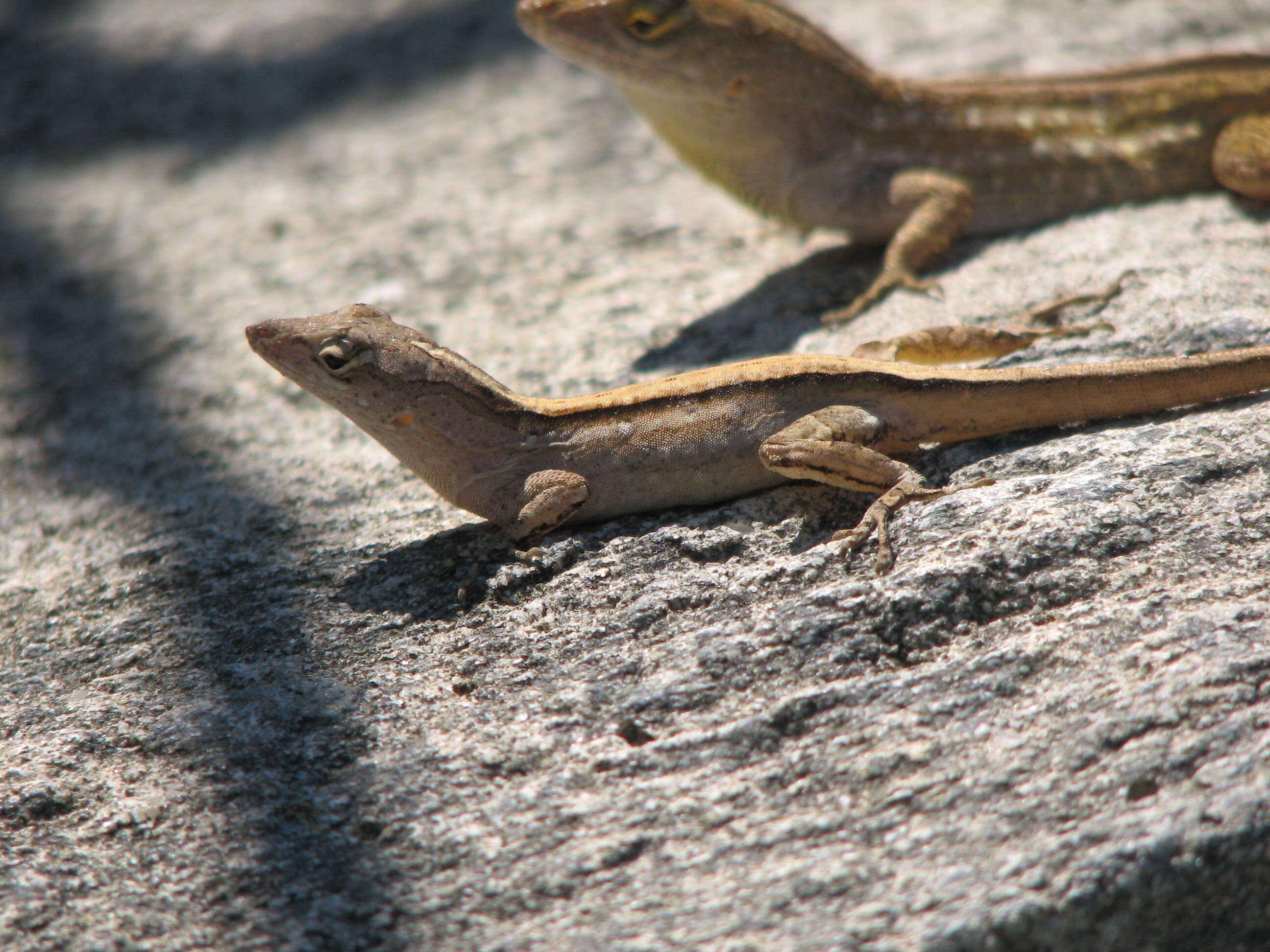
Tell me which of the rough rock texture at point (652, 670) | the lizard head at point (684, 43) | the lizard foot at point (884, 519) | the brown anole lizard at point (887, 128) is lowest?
the rough rock texture at point (652, 670)

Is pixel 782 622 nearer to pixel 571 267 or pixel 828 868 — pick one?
pixel 828 868

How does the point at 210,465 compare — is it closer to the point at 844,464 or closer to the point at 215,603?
the point at 215,603

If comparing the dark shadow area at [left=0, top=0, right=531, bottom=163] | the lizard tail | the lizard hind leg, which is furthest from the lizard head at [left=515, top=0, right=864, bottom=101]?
the dark shadow area at [left=0, top=0, right=531, bottom=163]

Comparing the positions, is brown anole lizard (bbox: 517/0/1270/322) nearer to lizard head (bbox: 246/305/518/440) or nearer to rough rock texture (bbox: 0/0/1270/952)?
rough rock texture (bbox: 0/0/1270/952)

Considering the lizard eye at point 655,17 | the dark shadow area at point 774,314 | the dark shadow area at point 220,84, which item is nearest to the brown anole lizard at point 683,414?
the dark shadow area at point 774,314

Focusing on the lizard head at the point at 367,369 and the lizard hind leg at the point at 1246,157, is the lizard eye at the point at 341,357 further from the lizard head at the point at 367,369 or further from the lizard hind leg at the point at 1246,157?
the lizard hind leg at the point at 1246,157

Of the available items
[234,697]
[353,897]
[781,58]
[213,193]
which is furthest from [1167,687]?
[213,193]

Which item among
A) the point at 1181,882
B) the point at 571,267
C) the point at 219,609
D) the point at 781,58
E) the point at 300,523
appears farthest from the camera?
the point at 571,267

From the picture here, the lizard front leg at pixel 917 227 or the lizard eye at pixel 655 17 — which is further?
the lizard eye at pixel 655 17
